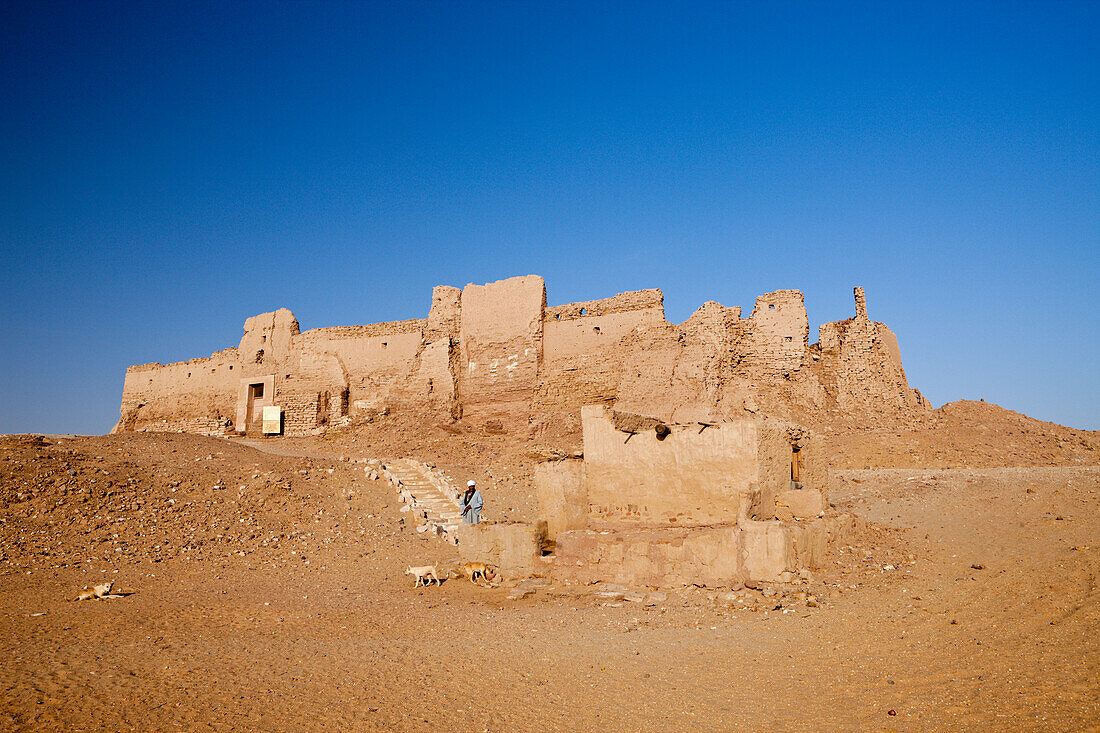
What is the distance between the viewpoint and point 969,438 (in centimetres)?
1620

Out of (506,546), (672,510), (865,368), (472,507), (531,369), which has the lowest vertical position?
(506,546)

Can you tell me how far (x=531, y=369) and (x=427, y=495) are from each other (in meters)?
7.93

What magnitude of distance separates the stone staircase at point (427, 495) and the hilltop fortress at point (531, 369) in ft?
17.2

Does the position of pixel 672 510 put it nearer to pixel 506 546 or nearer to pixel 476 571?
pixel 506 546

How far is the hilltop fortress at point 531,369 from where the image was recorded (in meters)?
18.3

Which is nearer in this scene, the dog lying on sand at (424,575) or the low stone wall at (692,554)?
the low stone wall at (692,554)


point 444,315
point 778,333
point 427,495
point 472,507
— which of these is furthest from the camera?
point 444,315

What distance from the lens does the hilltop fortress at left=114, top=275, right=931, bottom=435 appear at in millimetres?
18328

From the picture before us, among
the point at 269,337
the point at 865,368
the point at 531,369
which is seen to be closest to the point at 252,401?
the point at 269,337

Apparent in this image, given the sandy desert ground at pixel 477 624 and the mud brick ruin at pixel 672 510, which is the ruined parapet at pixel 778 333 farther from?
the mud brick ruin at pixel 672 510

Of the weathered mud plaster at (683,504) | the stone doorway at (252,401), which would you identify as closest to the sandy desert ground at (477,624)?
the weathered mud plaster at (683,504)

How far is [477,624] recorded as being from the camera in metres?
6.65

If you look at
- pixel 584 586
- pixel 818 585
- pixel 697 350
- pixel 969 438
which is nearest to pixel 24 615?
pixel 584 586

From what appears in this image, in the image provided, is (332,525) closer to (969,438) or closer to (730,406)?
(730,406)
